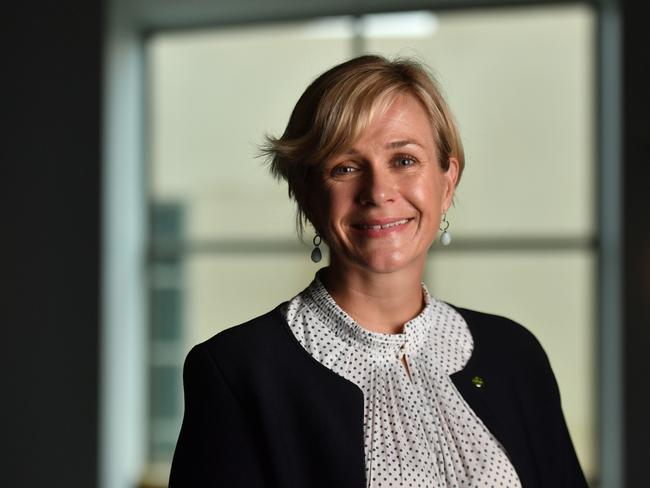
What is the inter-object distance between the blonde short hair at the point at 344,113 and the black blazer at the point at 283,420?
0.81 feet

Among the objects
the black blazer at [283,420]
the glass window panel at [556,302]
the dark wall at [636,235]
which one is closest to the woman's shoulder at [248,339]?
the black blazer at [283,420]

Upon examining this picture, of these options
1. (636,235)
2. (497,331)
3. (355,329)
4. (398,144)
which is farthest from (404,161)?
(636,235)

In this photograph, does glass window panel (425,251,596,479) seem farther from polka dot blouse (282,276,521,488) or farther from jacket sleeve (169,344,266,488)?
jacket sleeve (169,344,266,488)

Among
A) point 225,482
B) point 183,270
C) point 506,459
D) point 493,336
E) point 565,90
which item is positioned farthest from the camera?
point 183,270

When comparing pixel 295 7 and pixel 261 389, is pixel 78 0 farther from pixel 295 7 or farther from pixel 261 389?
pixel 261 389

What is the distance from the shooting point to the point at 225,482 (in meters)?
1.24

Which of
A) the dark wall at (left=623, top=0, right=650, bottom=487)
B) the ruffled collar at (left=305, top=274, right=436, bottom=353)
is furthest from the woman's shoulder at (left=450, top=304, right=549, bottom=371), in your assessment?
the dark wall at (left=623, top=0, right=650, bottom=487)

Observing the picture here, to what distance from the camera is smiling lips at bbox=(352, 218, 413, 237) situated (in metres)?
1.32

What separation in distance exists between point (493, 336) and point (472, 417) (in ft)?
0.62

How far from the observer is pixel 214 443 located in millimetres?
1258

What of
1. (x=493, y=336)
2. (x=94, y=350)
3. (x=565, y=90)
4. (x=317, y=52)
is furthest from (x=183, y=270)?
(x=493, y=336)

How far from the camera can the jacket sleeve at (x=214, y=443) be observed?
4.09ft

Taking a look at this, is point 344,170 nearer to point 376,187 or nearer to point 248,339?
point 376,187

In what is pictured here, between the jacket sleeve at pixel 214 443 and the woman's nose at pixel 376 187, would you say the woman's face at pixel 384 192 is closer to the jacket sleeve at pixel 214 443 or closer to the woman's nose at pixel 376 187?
the woman's nose at pixel 376 187
